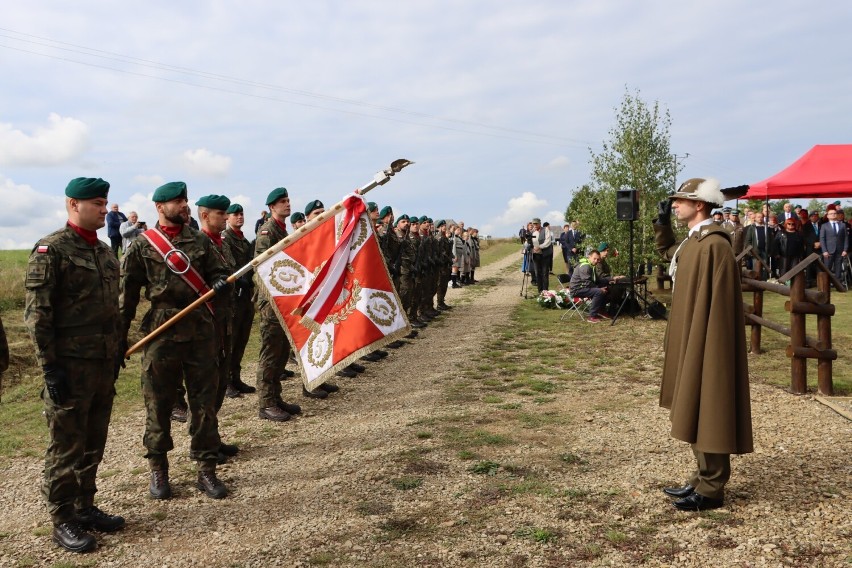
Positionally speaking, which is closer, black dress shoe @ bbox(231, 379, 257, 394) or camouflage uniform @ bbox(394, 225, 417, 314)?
black dress shoe @ bbox(231, 379, 257, 394)

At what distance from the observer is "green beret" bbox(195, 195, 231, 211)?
5.86 metres

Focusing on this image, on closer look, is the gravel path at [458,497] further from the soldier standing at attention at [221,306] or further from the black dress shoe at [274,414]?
the soldier standing at attention at [221,306]

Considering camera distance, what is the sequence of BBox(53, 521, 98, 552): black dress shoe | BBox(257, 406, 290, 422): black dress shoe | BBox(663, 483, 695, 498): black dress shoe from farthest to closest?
BBox(257, 406, 290, 422): black dress shoe → BBox(663, 483, 695, 498): black dress shoe → BBox(53, 521, 98, 552): black dress shoe

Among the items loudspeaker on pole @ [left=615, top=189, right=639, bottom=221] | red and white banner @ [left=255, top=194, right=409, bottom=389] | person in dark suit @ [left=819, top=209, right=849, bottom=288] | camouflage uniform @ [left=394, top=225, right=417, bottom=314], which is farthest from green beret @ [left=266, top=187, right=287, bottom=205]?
person in dark suit @ [left=819, top=209, right=849, bottom=288]

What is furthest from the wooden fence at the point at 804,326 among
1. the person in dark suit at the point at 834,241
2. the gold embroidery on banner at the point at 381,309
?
the person in dark suit at the point at 834,241

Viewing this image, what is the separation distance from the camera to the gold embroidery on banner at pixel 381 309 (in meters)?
5.50

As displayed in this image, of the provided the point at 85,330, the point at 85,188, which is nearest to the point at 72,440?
the point at 85,330

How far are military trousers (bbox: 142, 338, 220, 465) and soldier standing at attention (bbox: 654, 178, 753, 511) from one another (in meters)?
3.27

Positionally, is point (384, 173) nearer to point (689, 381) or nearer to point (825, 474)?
point (689, 381)

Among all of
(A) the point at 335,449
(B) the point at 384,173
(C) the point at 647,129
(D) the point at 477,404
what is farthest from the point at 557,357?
(C) the point at 647,129

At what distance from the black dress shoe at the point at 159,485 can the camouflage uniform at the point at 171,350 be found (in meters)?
0.05

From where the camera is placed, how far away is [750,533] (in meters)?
3.96

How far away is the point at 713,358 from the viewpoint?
4.04m

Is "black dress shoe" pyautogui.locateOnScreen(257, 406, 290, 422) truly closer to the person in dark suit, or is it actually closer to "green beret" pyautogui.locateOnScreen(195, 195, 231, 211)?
"green beret" pyautogui.locateOnScreen(195, 195, 231, 211)
